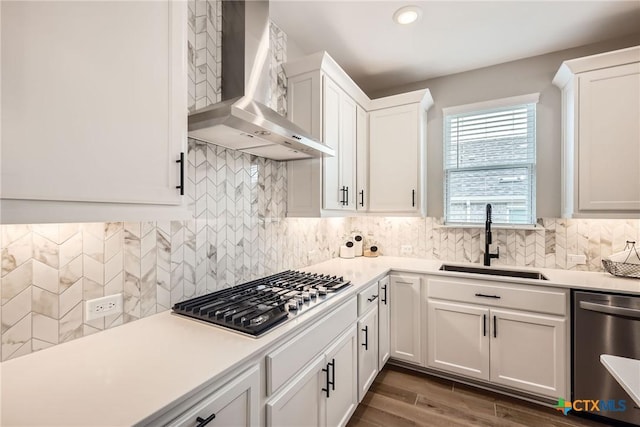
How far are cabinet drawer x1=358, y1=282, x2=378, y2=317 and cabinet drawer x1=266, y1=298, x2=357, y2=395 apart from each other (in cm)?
19

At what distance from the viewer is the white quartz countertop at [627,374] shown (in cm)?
84

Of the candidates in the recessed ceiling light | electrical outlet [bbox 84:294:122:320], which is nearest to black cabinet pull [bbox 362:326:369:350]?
electrical outlet [bbox 84:294:122:320]

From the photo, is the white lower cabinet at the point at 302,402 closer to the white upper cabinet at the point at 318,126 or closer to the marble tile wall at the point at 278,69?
the white upper cabinet at the point at 318,126

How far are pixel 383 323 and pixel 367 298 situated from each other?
20.2 inches

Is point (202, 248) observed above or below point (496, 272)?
above

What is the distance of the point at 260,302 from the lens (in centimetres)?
156

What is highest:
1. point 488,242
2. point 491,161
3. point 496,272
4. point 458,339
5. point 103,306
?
point 491,161

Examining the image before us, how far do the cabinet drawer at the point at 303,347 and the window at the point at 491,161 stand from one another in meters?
1.92

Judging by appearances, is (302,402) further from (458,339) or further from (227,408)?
(458,339)

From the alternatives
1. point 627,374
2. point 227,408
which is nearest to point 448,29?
point 627,374

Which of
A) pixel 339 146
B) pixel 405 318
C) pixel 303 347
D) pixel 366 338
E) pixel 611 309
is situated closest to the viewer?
pixel 303 347

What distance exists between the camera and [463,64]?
295 centimetres

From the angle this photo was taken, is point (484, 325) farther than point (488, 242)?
No

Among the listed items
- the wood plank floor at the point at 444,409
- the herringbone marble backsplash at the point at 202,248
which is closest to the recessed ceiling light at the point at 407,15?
the herringbone marble backsplash at the point at 202,248
